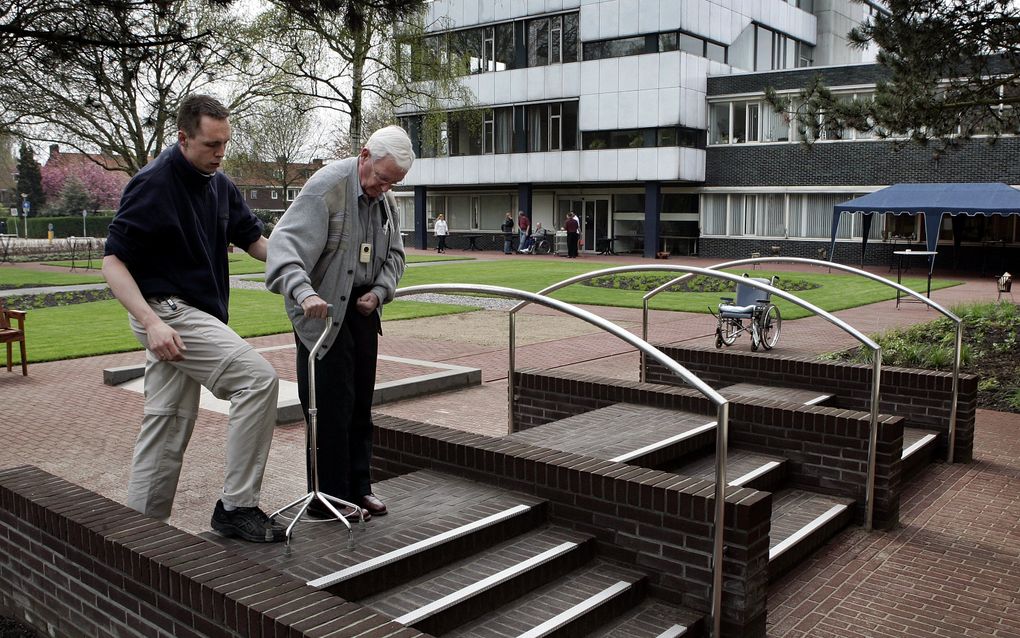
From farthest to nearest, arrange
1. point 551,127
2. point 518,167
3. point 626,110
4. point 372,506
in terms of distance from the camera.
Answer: point 518,167 → point 551,127 → point 626,110 → point 372,506

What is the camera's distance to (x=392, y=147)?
3.84 meters

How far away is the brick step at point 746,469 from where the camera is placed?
18.5 feet

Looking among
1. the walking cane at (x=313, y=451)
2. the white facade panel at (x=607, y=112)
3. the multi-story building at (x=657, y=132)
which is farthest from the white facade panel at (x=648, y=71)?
the walking cane at (x=313, y=451)

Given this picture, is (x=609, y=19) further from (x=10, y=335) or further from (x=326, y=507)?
(x=326, y=507)

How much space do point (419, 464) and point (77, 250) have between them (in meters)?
35.3

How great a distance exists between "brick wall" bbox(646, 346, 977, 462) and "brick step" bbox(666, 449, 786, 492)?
172 cm

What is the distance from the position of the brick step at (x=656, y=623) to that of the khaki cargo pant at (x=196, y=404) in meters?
1.65

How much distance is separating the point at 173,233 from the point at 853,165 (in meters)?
33.3

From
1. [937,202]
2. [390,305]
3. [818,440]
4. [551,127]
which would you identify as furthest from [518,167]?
[818,440]

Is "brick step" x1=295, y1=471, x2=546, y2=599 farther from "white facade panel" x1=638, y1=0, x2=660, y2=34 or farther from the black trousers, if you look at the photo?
"white facade panel" x1=638, y1=0, x2=660, y2=34

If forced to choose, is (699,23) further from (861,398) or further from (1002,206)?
(861,398)

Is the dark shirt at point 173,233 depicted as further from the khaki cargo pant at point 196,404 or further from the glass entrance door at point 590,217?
the glass entrance door at point 590,217

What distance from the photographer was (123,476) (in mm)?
6176

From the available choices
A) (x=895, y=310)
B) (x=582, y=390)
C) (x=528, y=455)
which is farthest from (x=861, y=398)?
(x=895, y=310)
